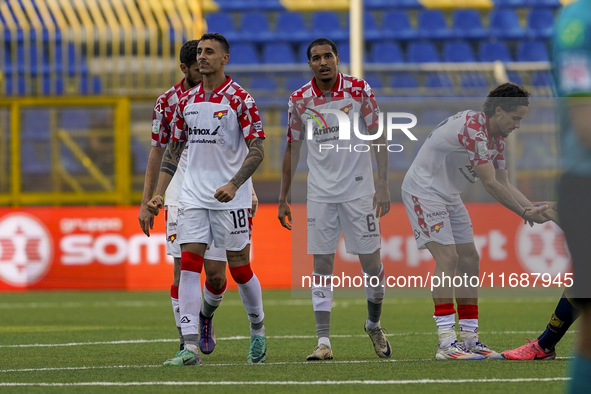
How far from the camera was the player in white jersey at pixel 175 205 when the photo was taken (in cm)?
617

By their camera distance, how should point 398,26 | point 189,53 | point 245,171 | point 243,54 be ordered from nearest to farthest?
point 245,171, point 189,53, point 243,54, point 398,26

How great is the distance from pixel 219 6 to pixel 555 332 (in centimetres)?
1496

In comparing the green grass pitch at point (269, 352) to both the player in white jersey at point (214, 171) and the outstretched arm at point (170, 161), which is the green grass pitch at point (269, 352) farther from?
the outstretched arm at point (170, 161)

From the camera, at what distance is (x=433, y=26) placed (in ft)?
64.3

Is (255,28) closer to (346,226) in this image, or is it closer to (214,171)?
(346,226)

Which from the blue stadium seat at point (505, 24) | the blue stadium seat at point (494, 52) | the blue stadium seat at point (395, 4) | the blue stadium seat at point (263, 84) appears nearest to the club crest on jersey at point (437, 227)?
the blue stadium seat at point (263, 84)

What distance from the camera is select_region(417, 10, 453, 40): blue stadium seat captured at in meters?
19.4

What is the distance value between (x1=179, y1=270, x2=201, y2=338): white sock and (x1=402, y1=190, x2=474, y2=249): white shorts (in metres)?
1.54

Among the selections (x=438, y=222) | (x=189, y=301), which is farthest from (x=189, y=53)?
(x=438, y=222)

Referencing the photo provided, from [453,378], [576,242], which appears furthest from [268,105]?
[576,242]

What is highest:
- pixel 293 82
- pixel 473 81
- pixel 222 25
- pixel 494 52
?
pixel 222 25

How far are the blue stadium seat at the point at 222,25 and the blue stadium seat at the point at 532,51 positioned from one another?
230 inches

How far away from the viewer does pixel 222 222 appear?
5.96m

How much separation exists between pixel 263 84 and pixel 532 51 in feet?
20.9
